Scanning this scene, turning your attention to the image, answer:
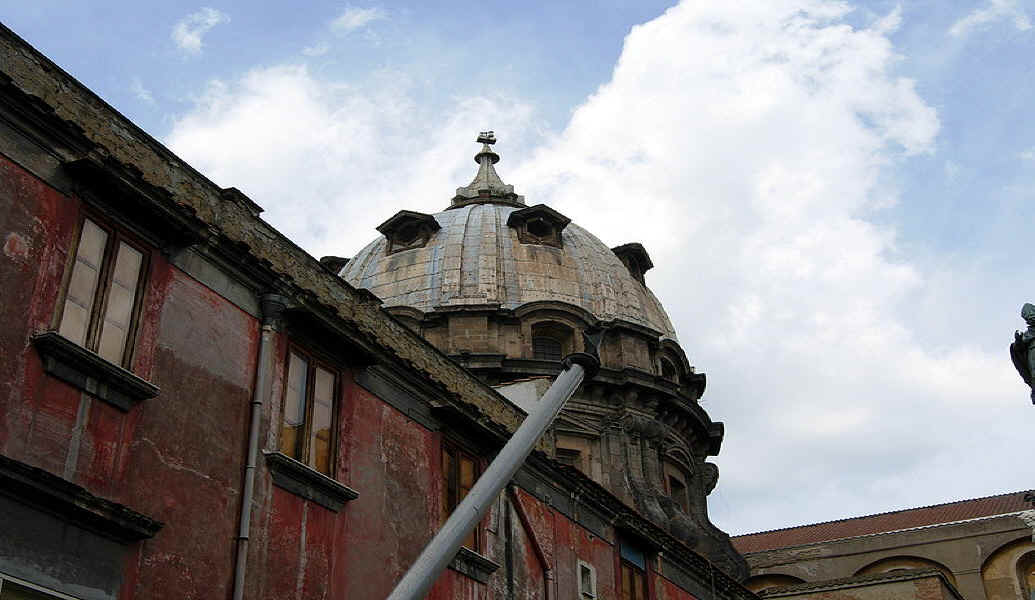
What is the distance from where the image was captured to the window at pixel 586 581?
65.4 feet

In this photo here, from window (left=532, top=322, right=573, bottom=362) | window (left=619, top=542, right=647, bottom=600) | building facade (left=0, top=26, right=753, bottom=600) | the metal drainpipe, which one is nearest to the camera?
building facade (left=0, top=26, right=753, bottom=600)

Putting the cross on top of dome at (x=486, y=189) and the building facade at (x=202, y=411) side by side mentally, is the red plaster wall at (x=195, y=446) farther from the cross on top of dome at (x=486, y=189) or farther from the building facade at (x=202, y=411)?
the cross on top of dome at (x=486, y=189)

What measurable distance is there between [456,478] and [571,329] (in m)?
19.7

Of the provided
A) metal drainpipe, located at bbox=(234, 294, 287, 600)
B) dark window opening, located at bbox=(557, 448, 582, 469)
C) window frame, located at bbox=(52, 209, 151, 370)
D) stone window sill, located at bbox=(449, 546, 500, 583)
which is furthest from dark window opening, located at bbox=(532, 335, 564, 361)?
window frame, located at bbox=(52, 209, 151, 370)

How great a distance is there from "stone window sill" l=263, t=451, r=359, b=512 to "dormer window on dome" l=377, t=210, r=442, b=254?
2658 cm

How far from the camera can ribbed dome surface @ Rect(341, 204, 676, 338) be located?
38.0m

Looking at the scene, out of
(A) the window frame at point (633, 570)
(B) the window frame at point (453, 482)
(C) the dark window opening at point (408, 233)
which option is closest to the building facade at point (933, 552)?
(A) the window frame at point (633, 570)

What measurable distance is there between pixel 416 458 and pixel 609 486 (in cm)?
1788

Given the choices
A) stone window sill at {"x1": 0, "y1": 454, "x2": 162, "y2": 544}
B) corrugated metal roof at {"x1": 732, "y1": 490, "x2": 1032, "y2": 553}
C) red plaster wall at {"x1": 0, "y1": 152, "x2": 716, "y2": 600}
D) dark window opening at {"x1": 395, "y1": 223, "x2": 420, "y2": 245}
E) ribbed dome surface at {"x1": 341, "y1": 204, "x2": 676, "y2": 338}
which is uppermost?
A: dark window opening at {"x1": 395, "y1": 223, "x2": 420, "y2": 245}

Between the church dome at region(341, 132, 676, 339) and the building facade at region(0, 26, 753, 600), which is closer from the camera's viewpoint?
the building facade at region(0, 26, 753, 600)

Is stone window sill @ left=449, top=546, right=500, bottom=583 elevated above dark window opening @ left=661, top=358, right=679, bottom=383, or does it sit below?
below

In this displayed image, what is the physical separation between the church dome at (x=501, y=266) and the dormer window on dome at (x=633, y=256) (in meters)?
0.04

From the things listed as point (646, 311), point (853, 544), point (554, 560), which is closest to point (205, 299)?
point (554, 560)

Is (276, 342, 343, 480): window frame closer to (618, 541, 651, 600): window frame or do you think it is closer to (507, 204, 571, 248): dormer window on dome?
(618, 541, 651, 600): window frame
